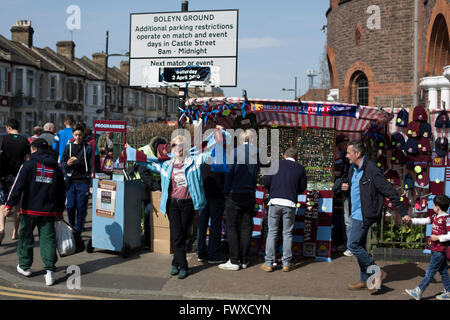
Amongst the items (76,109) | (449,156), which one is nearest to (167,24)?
(449,156)

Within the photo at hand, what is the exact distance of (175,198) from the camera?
23.1ft

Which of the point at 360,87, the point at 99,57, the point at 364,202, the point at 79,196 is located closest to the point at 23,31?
the point at 99,57

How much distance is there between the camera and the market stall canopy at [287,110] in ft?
26.7

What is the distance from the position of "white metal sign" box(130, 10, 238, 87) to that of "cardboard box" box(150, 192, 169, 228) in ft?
11.2

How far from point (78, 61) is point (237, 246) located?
53.7 meters

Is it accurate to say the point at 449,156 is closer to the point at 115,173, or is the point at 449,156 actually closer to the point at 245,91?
the point at 245,91

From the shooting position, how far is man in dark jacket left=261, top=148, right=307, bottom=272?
727cm

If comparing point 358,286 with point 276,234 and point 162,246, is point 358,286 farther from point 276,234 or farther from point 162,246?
point 162,246

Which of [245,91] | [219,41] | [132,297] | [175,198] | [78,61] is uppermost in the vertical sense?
[78,61]

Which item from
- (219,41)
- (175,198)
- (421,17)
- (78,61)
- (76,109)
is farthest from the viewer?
(78,61)

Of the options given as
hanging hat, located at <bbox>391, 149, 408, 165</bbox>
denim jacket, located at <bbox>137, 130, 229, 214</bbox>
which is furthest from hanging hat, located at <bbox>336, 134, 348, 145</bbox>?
denim jacket, located at <bbox>137, 130, 229, 214</bbox>

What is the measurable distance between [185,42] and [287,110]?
151 inches

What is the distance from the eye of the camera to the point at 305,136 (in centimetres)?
920

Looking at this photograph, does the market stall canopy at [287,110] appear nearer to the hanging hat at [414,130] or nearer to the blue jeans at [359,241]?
the hanging hat at [414,130]
